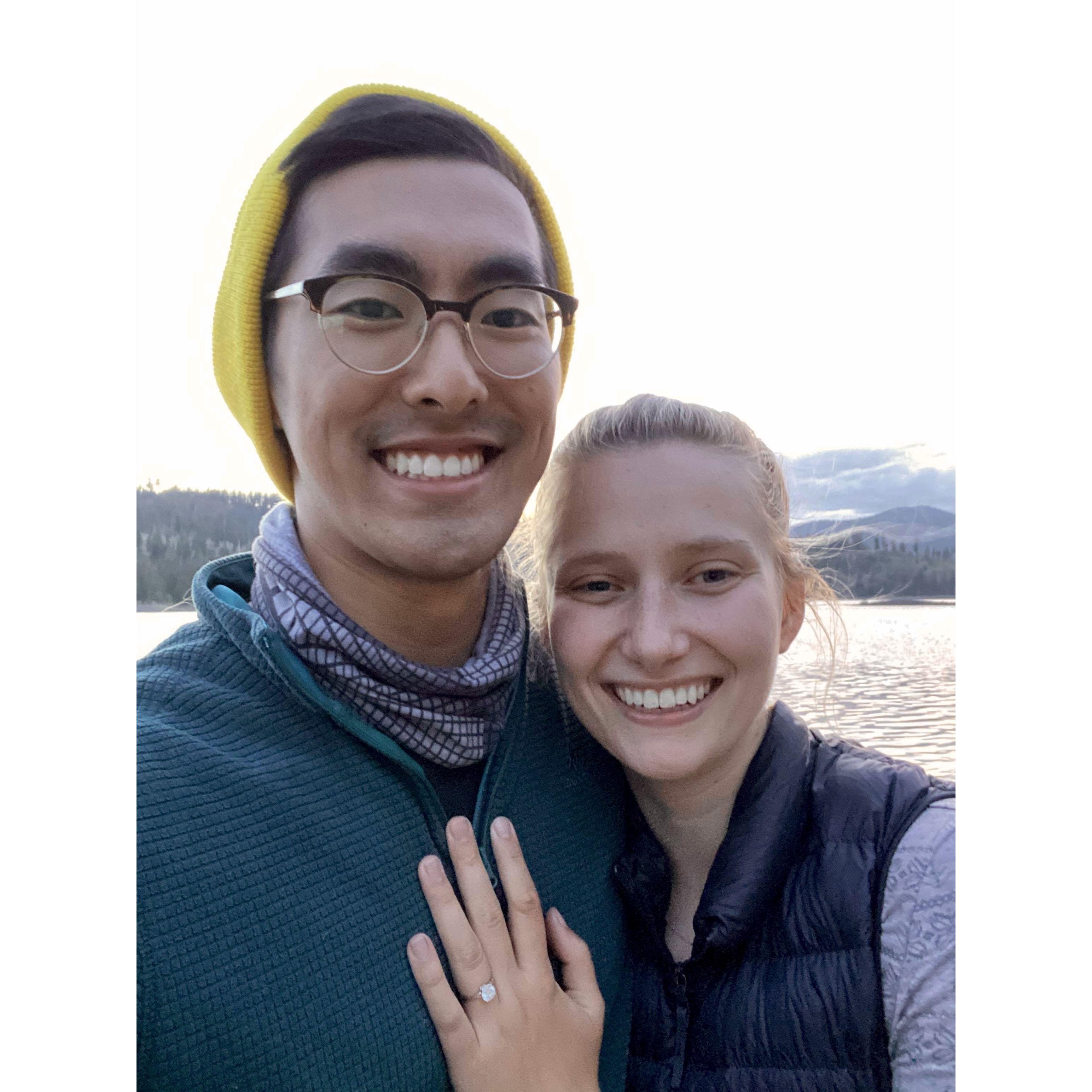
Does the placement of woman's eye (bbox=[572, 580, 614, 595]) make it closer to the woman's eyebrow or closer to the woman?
the woman

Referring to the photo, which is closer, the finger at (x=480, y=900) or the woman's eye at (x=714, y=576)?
the finger at (x=480, y=900)

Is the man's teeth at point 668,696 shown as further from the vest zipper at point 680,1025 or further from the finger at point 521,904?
the vest zipper at point 680,1025

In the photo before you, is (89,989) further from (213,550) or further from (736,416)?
(736,416)

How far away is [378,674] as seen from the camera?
1.38 metres

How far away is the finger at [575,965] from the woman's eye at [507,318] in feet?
3.15

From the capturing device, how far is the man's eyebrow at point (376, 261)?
134 cm

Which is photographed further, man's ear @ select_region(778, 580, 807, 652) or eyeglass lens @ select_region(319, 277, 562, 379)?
man's ear @ select_region(778, 580, 807, 652)

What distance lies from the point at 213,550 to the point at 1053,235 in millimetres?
1559

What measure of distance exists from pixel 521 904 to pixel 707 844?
1.34ft

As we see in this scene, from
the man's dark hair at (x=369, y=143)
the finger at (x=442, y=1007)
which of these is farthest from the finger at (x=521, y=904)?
the man's dark hair at (x=369, y=143)

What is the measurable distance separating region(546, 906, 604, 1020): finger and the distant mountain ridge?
0.84 m

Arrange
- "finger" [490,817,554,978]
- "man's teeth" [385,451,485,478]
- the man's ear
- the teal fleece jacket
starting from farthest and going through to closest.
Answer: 1. the man's ear
2. "man's teeth" [385,451,485,478]
3. "finger" [490,817,554,978]
4. the teal fleece jacket

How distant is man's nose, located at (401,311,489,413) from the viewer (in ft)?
4.48

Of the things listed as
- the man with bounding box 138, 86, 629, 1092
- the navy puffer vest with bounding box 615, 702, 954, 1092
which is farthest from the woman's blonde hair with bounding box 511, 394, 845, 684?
the navy puffer vest with bounding box 615, 702, 954, 1092
